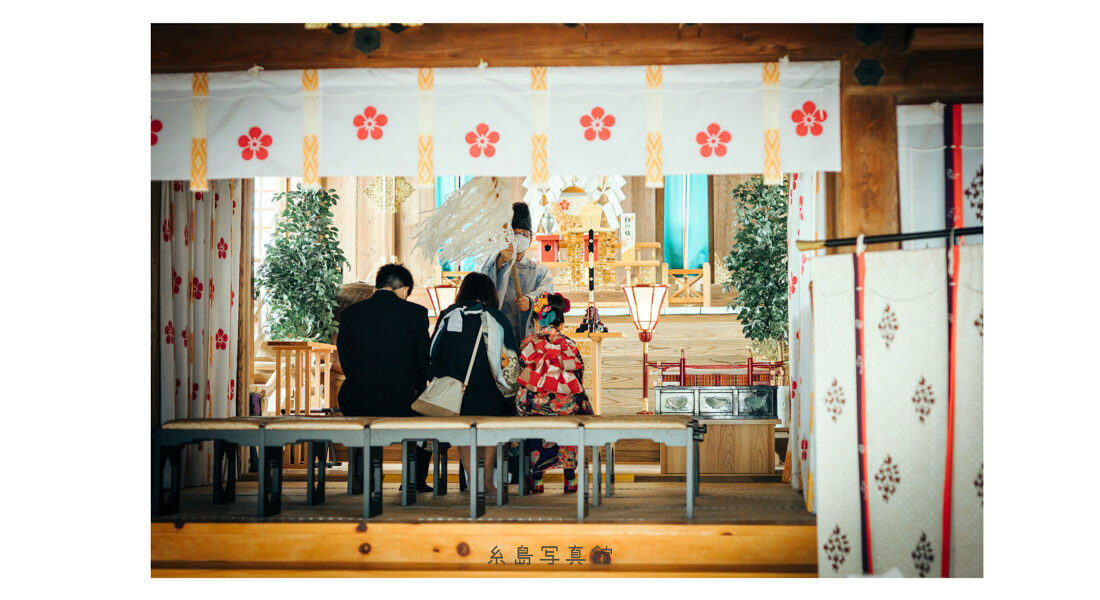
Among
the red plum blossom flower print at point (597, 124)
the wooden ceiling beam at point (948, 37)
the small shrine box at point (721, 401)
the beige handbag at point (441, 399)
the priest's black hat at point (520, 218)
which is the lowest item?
the small shrine box at point (721, 401)

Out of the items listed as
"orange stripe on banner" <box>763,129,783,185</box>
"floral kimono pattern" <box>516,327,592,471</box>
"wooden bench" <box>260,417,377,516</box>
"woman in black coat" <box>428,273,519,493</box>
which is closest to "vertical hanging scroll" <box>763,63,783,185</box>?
"orange stripe on banner" <box>763,129,783,185</box>

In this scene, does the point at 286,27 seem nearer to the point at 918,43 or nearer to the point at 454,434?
the point at 454,434

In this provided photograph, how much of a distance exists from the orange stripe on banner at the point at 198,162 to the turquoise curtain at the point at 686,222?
7.63 meters

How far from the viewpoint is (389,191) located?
10867 millimetres


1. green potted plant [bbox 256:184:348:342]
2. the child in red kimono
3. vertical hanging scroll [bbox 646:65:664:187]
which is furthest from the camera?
green potted plant [bbox 256:184:348:342]

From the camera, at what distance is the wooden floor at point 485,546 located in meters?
4.48

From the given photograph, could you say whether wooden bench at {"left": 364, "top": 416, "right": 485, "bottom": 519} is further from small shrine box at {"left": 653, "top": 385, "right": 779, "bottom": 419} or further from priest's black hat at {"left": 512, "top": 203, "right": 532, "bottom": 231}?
small shrine box at {"left": 653, "top": 385, "right": 779, "bottom": 419}

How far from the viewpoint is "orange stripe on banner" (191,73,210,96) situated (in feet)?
16.1

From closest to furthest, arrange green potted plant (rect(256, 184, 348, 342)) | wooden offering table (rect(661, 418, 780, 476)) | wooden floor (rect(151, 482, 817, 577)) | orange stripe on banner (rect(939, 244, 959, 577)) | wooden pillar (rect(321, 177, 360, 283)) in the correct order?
1. orange stripe on banner (rect(939, 244, 959, 577))
2. wooden floor (rect(151, 482, 817, 577))
3. wooden offering table (rect(661, 418, 780, 476))
4. green potted plant (rect(256, 184, 348, 342))
5. wooden pillar (rect(321, 177, 360, 283))

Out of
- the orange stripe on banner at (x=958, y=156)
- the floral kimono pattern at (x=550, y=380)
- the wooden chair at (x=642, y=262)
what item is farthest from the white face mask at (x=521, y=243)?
the wooden chair at (x=642, y=262)

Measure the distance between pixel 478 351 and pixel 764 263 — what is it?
343 centimetres

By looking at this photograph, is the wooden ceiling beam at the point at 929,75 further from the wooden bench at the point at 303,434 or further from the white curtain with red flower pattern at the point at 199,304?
the white curtain with red flower pattern at the point at 199,304

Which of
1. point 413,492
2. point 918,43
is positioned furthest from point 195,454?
point 918,43

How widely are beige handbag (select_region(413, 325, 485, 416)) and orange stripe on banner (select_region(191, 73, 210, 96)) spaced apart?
2096mm
